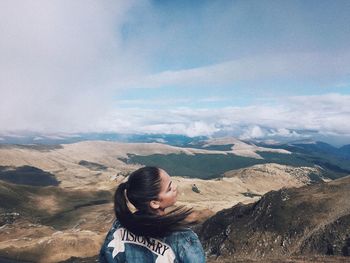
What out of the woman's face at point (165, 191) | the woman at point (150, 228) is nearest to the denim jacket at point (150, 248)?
the woman at point (150, 228)

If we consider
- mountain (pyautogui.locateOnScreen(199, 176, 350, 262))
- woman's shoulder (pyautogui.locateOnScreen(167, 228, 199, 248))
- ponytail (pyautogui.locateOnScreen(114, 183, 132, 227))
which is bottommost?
mountain (pyautogui.locateOnScreen(199, 176, 350, 262))

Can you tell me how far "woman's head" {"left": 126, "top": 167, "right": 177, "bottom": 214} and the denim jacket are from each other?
572 mm

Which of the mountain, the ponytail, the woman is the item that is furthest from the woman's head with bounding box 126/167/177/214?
the mountain

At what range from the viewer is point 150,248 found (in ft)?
25.6

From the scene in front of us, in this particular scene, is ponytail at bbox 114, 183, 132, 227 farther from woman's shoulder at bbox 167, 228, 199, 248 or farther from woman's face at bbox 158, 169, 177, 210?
woman's shoulder at bbox 167, 228, 199, 248

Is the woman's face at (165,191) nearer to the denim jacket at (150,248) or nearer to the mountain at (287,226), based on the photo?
the denim jacket at (150,248)

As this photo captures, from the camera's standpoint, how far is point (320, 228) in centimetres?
7012

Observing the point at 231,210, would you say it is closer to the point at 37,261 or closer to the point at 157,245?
the point at 37,261

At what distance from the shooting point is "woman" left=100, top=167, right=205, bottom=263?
297 inches

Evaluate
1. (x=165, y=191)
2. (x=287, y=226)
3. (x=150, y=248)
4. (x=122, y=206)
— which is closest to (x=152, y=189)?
(x=165, y=191)

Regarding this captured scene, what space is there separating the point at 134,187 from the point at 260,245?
6836cm

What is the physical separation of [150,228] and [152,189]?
0.71 meters

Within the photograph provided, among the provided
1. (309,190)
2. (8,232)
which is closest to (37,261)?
(8,232)

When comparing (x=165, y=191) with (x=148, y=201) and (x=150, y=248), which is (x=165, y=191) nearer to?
(x=148, y=201)
